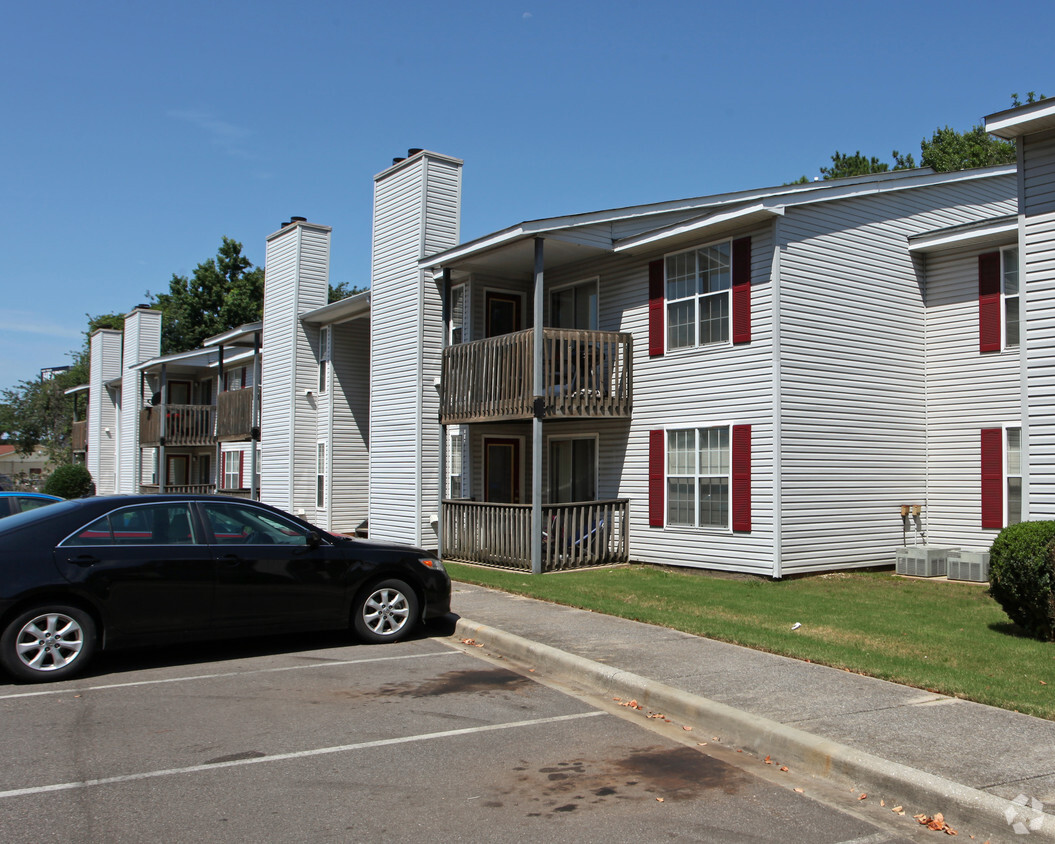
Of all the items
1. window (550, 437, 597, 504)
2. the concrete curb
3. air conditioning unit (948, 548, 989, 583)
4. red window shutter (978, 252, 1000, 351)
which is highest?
red window shutter (978, 252, 1000, 351)

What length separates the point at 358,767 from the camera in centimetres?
559

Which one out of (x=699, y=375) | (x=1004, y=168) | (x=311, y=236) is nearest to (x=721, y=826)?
(x=699, y=375)

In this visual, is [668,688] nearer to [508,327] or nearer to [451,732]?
[451,732]

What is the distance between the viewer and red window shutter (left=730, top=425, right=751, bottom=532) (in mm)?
14609

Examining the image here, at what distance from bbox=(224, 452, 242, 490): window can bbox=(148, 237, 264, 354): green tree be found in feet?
76.6

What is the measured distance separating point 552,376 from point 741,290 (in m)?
3.44

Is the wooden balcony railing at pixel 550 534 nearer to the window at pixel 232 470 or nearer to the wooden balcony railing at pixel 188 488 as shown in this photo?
the wooden balcony railing at pixel 188 488

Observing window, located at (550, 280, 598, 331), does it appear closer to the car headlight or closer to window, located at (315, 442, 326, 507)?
the car headlight

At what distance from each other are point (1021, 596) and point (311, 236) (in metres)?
20.7

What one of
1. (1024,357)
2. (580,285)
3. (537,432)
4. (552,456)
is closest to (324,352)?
(552,456)

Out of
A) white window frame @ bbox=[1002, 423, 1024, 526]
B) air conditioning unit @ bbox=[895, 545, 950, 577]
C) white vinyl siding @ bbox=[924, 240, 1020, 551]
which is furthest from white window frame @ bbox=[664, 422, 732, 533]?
white window frame @ bbox=[1002, 423, 1024, 526]

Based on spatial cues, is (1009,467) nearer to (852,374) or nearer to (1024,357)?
(852,374)

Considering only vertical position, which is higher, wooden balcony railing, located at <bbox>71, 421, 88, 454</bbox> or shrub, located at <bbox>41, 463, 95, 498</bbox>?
wooden balcony railing, located at <bbox>71, 421, 88, 454</bbox>

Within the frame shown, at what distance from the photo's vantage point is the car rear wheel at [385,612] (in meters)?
9.28
